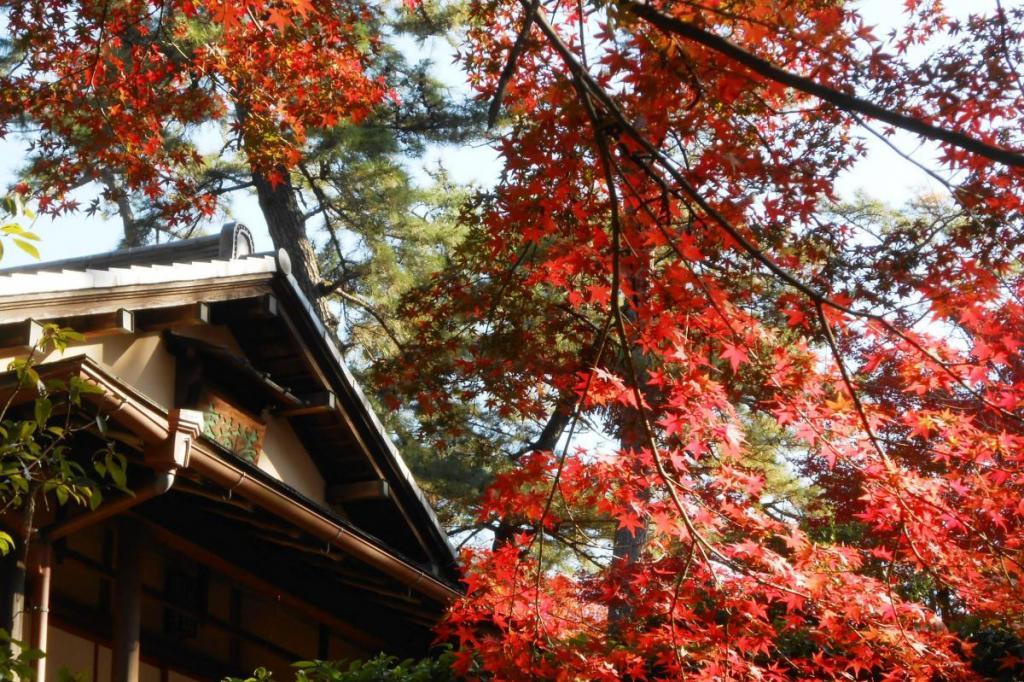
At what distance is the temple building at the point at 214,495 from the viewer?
5.43m

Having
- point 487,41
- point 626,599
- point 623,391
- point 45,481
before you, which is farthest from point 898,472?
point 487,41

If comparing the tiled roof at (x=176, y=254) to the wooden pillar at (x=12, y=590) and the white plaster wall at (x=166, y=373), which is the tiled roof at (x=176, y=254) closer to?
the white plaster wall at (x=166, y=373)

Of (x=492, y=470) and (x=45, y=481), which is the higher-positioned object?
(x=492, y=470)

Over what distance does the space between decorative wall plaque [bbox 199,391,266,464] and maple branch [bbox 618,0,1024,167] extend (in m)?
4.18

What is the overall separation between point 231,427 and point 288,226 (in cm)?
995

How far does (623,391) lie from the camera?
604cm

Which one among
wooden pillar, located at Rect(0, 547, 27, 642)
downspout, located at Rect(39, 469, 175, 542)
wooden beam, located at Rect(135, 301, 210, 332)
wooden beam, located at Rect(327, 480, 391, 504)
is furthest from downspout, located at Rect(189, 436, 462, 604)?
wooden beam, located at Rect(135, 301, 210, 332)

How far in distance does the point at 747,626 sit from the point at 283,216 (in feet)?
38.8

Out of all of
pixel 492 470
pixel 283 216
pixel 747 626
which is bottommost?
pixel 747 626

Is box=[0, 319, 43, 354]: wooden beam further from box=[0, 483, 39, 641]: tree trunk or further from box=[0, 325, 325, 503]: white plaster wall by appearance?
box=[0, 483, 39, 641]: tree trunk

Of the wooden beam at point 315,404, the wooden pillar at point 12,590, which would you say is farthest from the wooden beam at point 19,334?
the wooden beam at point 315,404

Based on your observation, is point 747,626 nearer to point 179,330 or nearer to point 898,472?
point 898,472

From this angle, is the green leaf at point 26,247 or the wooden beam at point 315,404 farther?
the wooden beam at point 315,404

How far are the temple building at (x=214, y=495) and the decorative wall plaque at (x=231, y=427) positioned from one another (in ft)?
0.05
